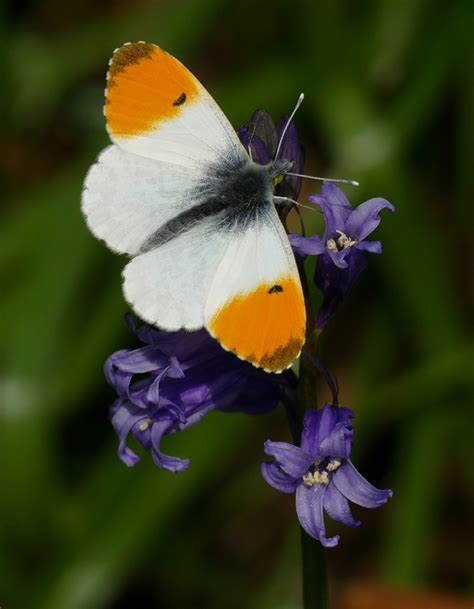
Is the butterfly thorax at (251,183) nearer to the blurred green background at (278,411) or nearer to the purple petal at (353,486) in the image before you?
the purple petal at (353,486)

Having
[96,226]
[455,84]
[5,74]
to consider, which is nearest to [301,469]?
[96,226]

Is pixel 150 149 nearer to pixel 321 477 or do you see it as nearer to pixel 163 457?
pixel 163 457

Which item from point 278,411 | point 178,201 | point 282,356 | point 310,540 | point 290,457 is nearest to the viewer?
point 282,356

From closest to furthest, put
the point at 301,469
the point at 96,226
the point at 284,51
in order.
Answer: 1. the point at 301,469
2. the point at 96,226
3. the point at 284,51

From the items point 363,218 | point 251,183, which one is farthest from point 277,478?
point 251,183

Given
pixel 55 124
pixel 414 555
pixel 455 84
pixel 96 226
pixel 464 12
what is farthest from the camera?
pixel 55 124

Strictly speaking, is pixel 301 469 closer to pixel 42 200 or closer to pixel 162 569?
pixel 162 569

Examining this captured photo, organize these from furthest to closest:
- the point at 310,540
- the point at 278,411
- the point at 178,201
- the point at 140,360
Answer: the point at 278,411
the point at 178,201
the point at 140,360
the point at 310,540
